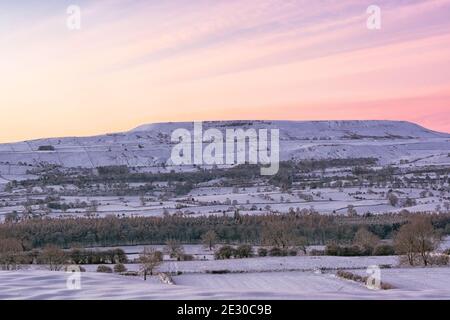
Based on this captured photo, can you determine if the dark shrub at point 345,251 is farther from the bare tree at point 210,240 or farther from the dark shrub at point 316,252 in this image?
the bare tree at point 210,240

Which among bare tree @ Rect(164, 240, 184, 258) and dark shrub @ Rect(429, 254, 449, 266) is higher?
dark shrub @ Rect(429, 254, 449, 266)

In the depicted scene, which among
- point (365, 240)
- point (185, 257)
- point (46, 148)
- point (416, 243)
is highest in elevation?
point (46, 148)

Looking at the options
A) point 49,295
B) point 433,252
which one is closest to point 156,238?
point 433,252

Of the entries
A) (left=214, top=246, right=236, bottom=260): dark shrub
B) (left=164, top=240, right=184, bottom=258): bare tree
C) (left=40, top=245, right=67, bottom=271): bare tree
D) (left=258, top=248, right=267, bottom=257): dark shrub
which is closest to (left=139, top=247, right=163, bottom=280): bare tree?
(left=40, top=245, right=67, bottom=271): bare tree

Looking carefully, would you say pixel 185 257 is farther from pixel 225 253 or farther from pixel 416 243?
pixel 416 243

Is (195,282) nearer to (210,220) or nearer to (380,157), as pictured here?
(210,220)

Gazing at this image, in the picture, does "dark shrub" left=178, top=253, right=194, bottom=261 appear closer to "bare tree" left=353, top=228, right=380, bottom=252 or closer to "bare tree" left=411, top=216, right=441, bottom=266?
"bare tree" left=353, top=228, right=380, bottom=252

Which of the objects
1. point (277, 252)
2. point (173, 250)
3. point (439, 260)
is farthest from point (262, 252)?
point (439, 260)

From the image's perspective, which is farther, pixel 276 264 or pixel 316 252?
pixel 316 252
